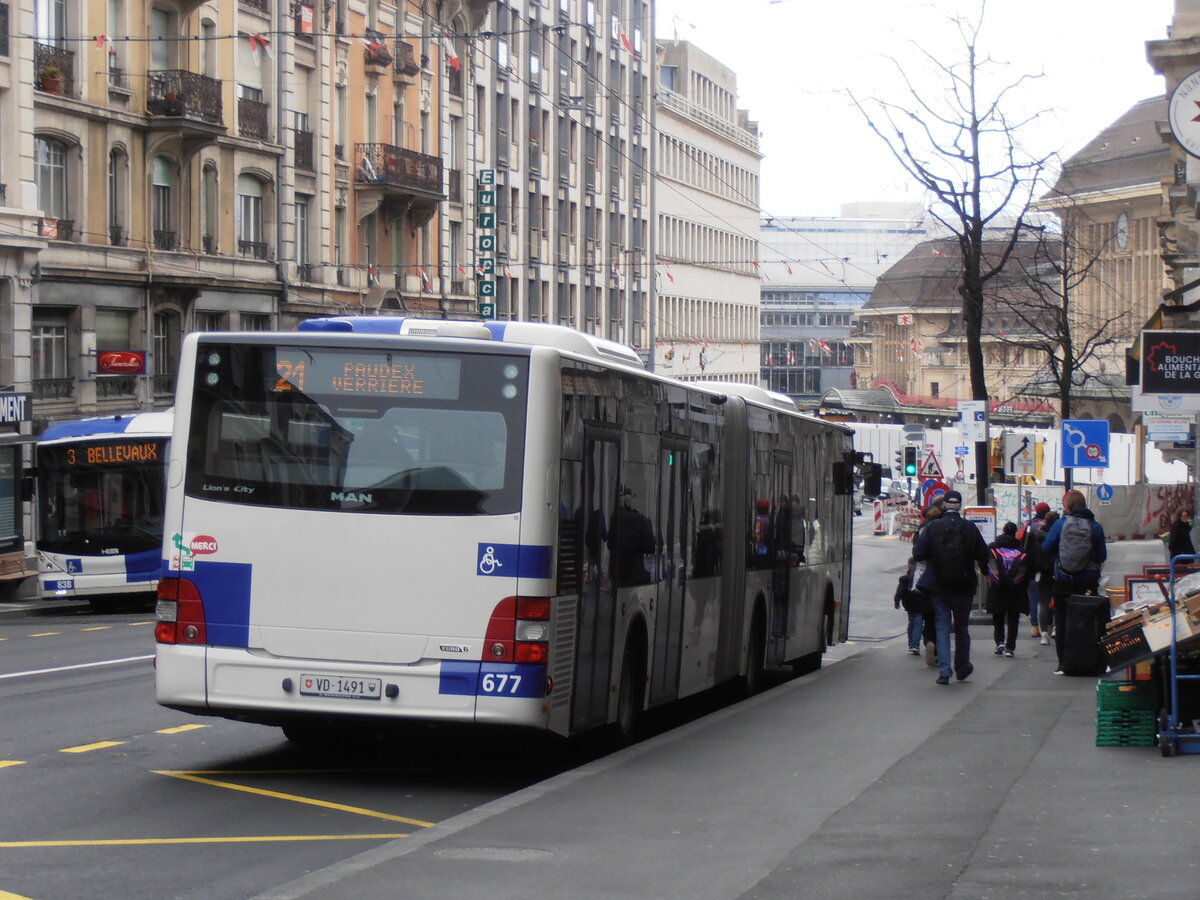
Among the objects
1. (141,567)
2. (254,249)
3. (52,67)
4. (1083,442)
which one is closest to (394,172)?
(254,249)

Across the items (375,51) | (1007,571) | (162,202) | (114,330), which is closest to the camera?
(1007,571)

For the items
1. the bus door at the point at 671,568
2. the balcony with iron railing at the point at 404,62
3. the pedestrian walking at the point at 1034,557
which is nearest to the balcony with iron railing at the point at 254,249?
the balcony with iron railing at the point at 404,62

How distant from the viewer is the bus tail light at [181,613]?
35.5 feet

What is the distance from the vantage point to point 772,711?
15.1 m

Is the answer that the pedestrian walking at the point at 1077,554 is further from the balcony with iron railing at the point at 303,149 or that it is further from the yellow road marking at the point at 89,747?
the balcony with iron railing at the point at 303,149

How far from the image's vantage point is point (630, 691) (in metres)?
12.7

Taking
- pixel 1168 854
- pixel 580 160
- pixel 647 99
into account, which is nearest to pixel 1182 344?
pixel 1168 854

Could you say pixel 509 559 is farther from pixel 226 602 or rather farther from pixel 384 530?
pixel 226 602

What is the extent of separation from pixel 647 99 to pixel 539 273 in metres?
19.3

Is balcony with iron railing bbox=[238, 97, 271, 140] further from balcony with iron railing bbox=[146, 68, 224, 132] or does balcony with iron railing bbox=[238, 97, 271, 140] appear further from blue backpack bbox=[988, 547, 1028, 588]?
blue backpack bbox=[988, 547, 1028, 588]

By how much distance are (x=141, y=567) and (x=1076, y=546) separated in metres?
16.2

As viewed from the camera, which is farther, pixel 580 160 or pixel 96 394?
pixel 580 160

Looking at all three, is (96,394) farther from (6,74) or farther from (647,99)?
(647,99)

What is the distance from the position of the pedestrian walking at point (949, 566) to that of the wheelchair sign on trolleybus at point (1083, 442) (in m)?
14.7
